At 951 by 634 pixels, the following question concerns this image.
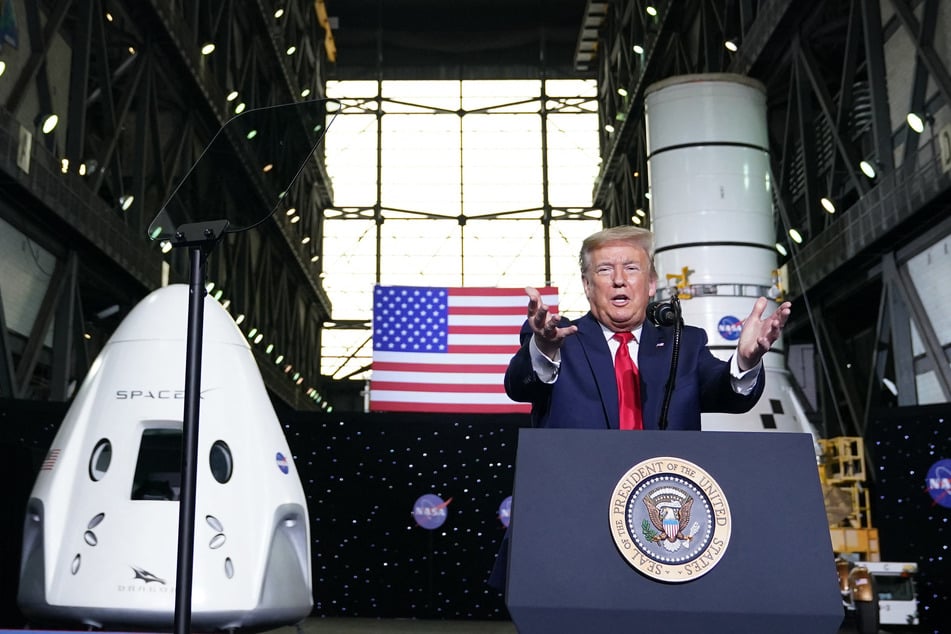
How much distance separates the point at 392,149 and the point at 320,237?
4.42 meters

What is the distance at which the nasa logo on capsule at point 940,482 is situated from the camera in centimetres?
953

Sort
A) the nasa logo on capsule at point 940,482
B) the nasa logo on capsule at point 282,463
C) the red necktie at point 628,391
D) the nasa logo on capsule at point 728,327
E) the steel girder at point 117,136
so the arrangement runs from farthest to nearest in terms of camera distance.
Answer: the steel girder at point 117,136 → the nasa logo on capsule at point 728,327 → the nasa logo on capsule at point 940,482 → the nasa logo on capsule at point 282,463 → the red necktie at point 628,391

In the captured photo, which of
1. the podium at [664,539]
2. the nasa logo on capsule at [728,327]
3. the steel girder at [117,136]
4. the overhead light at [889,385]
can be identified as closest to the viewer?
the podium at [664,539]

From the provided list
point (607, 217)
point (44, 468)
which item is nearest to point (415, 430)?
point (44, 468)

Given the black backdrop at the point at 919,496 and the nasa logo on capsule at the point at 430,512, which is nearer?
the black backdrop at the point at 919,496

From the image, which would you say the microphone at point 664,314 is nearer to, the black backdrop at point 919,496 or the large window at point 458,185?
the black backdrop at point 919,496

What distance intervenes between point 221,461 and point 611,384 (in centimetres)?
309

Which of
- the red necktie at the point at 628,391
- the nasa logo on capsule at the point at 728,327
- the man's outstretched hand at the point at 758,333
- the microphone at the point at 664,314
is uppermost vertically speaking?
the nasa logo on capsule at the point at 728,327

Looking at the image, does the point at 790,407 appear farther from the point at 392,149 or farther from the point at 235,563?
the point at 392,149

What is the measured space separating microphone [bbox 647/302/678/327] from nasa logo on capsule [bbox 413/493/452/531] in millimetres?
8699

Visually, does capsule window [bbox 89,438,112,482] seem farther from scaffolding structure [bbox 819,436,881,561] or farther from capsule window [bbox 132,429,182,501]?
scaffolding structure [bbox 819,436,881,561]

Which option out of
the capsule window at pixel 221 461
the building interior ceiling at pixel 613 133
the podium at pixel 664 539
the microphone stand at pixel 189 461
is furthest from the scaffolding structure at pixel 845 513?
the microphone stand at pixel 189 461

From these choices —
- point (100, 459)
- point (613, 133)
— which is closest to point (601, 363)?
point (100, 459)

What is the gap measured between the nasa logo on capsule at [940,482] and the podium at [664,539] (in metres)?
8.38
